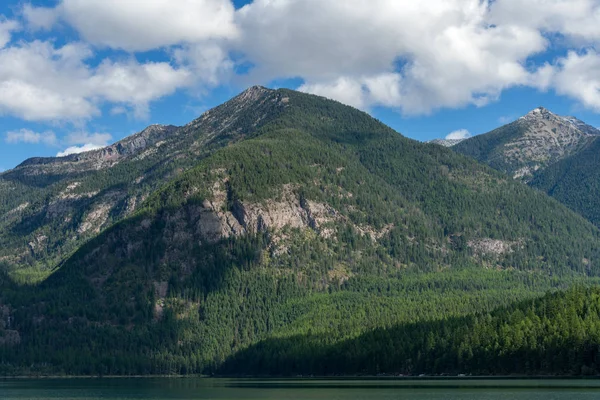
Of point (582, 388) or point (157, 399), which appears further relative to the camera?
point (157, 399)

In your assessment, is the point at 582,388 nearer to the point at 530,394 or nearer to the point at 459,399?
the point at 530,394

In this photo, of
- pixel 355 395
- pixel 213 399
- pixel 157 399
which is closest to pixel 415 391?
pixel 355 395

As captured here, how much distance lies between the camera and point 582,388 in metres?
180

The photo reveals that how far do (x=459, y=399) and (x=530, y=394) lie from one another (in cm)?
1466

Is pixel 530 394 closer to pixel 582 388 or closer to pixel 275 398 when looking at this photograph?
pixel 582 388

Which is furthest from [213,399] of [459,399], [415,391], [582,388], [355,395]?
[582,388]

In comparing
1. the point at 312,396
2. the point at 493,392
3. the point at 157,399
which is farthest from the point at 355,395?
the point at 157,399

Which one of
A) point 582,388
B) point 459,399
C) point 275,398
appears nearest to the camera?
point 459,399

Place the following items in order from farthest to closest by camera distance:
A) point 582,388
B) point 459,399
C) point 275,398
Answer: point 275,398
point 582,388
point 459,399

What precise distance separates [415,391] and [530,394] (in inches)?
1336

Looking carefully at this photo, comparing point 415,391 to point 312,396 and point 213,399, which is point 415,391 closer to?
point 312,396

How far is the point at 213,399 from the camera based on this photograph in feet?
647

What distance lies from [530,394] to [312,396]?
46172 mm

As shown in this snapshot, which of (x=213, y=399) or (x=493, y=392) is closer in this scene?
(x=493, y=392)
